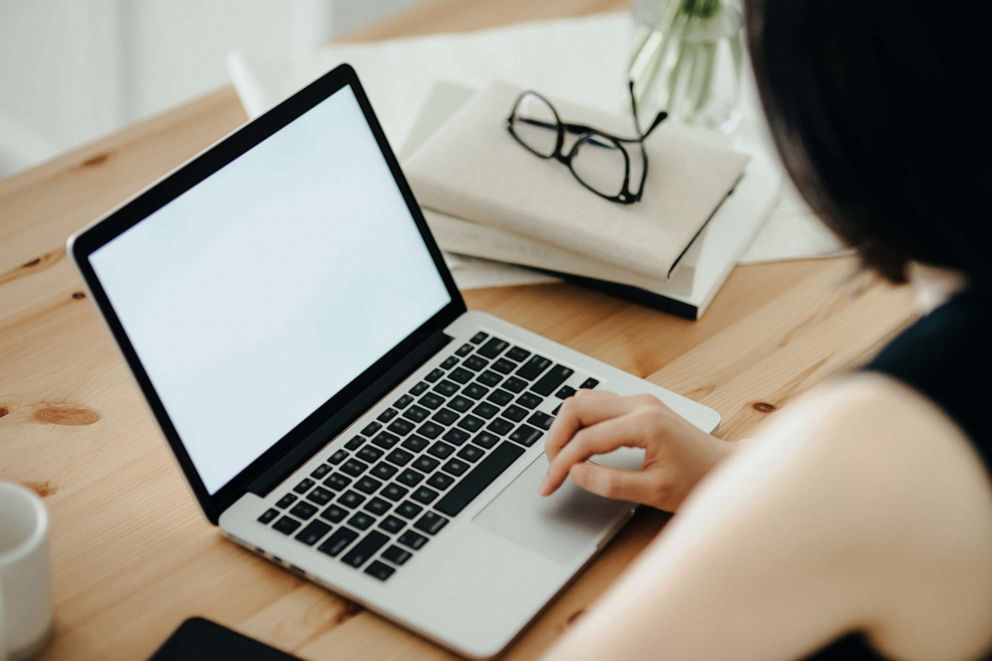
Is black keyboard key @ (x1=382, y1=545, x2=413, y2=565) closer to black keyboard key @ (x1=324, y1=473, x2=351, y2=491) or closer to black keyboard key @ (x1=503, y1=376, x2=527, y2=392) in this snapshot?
black keyboard key @ (x1=324, y1=473, x2=351, y2=491)

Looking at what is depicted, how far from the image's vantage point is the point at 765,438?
1.87 ft

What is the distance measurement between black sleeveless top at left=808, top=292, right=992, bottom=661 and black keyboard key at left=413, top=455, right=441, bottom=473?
40 cm

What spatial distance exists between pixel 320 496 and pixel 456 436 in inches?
4.7

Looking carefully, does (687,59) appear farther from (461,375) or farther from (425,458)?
(425,458)

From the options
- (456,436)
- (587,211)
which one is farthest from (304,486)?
(587,211)

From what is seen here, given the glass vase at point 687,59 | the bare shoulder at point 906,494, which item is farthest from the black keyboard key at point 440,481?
the glass vase at point 687,59

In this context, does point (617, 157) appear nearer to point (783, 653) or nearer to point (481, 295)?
point (481, 295)

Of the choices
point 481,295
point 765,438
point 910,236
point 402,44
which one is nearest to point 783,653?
point 765,438

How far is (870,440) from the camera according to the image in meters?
0.52

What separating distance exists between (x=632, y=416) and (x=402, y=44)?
0.76 meters

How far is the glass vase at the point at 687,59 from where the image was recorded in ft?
4.11

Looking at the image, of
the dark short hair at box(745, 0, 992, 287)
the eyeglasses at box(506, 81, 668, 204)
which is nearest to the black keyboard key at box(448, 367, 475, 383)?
the eyeglasses at box(506, 81, 668, 204)

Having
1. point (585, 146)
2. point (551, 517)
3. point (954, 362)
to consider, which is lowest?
point (551, 517)

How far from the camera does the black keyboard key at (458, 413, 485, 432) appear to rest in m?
0.90
